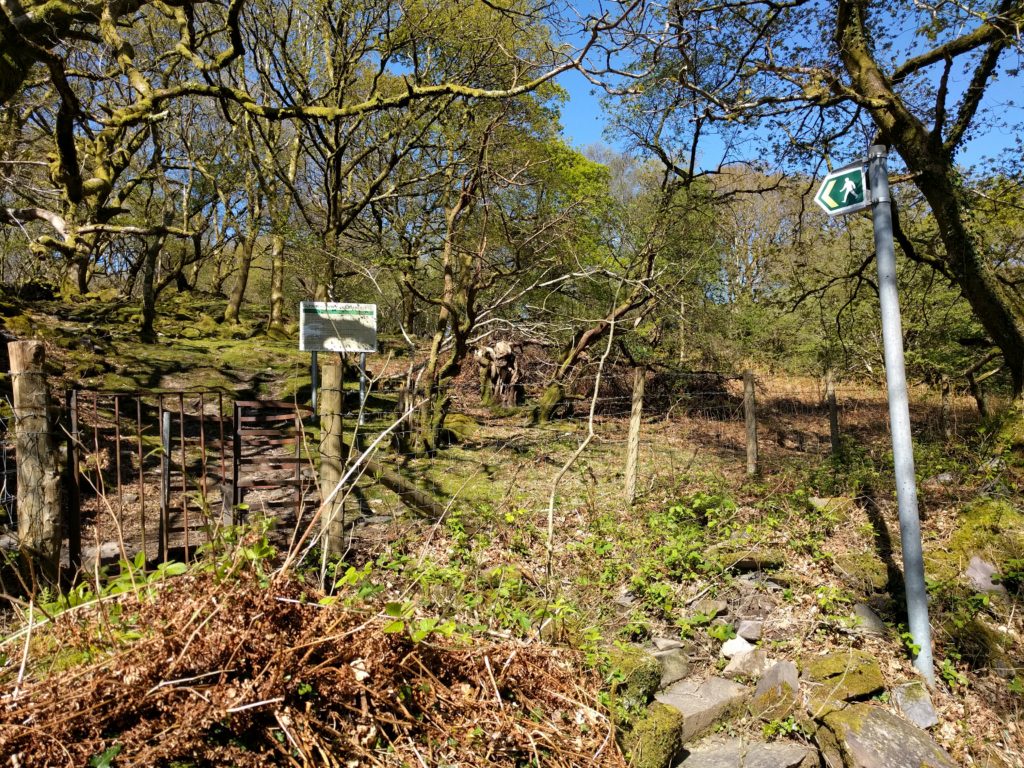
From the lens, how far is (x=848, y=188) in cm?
393

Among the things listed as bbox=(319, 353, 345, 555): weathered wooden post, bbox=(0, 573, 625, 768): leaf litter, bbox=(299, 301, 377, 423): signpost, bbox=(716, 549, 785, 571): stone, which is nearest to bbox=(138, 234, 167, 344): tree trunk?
bbox=(299, 301, 377, 423): signpost

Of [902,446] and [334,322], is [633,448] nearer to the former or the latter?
[902,446]

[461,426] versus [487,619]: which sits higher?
[461,426]

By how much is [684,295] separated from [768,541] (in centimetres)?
774

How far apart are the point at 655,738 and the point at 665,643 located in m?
1.19

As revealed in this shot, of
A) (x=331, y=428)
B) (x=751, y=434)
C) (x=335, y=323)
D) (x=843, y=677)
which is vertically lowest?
(x=843, y=677)

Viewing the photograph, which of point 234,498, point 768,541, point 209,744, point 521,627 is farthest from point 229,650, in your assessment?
point 768,541

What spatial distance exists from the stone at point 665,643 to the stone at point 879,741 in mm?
960

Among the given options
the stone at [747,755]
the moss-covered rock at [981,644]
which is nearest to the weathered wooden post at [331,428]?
the stone at [747,755]

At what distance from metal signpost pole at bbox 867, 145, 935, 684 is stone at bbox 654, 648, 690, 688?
1.40 metres

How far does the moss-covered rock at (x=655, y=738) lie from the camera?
2.88 meters

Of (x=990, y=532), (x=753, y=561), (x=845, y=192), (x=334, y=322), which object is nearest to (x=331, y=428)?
(x=753, y=561)

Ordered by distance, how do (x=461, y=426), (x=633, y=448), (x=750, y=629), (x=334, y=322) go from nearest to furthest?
(x=750, y=629), (x=633, y=448), (x=334, y=322), (x=461, y=426)

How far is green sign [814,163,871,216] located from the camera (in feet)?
12.7
